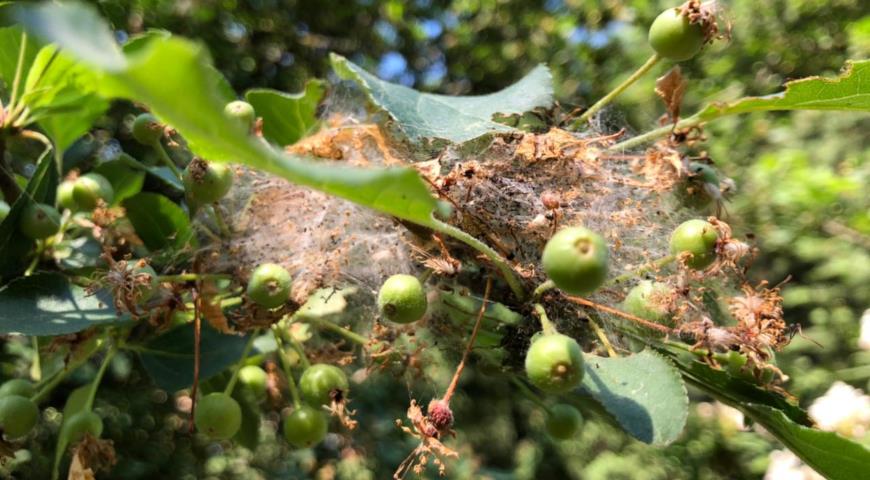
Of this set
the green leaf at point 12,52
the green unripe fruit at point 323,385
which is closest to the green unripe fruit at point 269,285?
the green unripe fruit at point 323,385

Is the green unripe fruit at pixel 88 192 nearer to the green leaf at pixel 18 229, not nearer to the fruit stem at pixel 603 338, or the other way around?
the green leaf at pixel 18 229

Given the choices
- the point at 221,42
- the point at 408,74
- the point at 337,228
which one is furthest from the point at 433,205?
the point at 408,74

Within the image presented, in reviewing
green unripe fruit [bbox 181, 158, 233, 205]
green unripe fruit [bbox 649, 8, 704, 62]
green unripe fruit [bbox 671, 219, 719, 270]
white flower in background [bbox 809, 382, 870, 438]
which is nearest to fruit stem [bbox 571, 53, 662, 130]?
green unripe fruit [bbox 649, 8, 704, 62]

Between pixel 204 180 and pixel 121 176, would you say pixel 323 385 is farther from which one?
pixel 121 176

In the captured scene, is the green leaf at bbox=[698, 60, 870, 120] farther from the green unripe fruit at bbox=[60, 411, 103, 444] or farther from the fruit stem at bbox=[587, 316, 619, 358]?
the green unripe fruit at bbox=[60, 411, 103, 444]

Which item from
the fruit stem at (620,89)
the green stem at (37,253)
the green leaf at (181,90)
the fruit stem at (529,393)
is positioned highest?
the fruit stem at (620,89)
